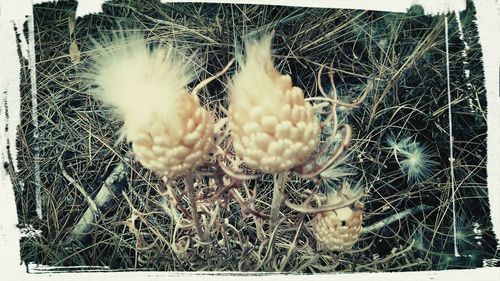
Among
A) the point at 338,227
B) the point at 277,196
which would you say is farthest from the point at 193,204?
the point at 338,227

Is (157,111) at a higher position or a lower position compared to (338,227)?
higher

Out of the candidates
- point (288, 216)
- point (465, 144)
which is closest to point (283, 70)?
point (288, 216)

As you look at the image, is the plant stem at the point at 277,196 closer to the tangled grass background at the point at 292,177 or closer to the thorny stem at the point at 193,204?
the tangled grass background at the point at 292,177

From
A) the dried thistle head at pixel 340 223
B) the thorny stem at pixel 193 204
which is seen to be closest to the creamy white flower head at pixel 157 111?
the thorny stem at pixel 193 204

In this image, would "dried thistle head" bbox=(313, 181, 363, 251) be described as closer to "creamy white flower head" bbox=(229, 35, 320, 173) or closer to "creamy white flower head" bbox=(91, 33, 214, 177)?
"creamy white flower head" bbox=(229, 35, 320, 173)

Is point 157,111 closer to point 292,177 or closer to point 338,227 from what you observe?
point 292,177

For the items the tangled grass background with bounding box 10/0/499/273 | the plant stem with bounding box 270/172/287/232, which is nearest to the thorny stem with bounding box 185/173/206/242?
the tangled grass background with bounding box 10/0/499/273
